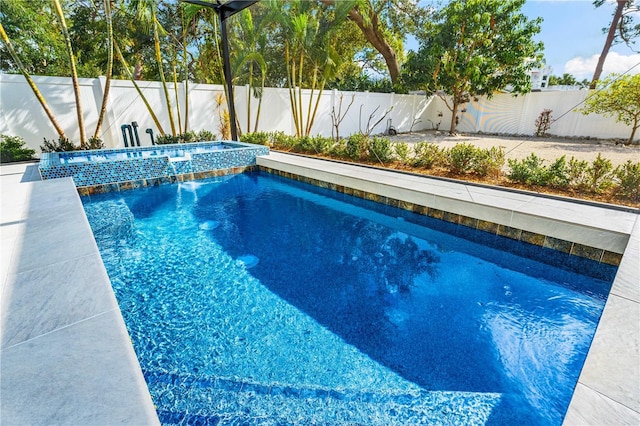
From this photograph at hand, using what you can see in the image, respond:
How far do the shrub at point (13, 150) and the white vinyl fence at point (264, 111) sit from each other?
0.37 metres

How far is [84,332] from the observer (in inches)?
61.9

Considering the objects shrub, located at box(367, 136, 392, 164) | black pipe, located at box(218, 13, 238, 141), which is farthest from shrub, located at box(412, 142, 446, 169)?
black pipe, located at box(218, 13, 238, 141)

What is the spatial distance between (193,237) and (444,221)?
3.68 m

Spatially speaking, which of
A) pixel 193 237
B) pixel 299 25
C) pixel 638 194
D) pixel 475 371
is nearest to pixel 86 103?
pixel 299 25

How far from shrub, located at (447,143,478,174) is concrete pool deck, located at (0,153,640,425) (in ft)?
7.06

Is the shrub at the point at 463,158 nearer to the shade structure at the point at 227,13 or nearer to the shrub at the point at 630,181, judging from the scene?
the shrub at the point at 630,181

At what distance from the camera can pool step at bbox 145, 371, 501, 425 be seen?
175cm

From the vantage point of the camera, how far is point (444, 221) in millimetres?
4496

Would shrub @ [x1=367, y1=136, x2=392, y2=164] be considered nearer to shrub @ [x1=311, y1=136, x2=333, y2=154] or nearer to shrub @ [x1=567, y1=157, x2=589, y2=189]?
shrub @ [x1=311, y1=136, x2=333, y2=154]

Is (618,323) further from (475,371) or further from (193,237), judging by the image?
(193,237)

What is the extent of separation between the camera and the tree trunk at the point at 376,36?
11.9 meters

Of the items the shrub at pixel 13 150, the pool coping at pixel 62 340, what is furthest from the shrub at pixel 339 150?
the shrub at pixel 13 150

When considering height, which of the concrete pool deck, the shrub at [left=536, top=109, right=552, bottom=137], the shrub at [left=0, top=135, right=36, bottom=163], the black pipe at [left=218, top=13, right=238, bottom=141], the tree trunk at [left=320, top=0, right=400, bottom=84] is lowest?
the concrete pool deck

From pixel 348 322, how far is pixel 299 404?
0.83 metres
